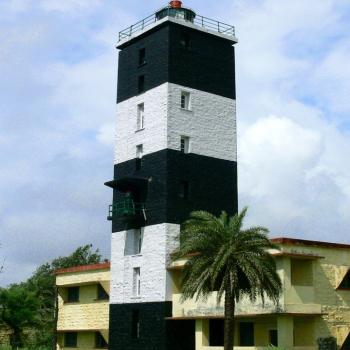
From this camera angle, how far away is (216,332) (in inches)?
1989

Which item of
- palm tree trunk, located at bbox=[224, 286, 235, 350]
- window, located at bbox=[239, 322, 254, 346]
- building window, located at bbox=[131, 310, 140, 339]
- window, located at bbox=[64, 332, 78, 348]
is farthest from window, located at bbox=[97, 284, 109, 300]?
palm tree trunk, located at bbox=[224, 286, 235, 350]

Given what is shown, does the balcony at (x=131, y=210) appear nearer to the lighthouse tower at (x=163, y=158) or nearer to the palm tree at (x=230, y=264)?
the lighthouse tower at (x=163, y=158)

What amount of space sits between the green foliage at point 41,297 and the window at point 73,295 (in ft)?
22.9

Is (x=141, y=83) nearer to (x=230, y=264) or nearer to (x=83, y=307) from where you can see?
(x=83, y=307)

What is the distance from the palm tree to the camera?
40.8m

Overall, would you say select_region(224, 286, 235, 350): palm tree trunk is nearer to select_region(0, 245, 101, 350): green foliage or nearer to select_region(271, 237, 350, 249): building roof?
select_region(271, 237, 350, 249): building roof

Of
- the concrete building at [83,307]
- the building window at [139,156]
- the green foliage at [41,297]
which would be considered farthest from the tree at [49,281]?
the building window at [139,156]

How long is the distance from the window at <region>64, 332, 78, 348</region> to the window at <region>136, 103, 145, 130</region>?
1950 centimetres

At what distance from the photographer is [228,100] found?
5716cm

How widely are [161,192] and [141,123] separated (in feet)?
21.7

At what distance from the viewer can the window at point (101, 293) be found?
5877cm

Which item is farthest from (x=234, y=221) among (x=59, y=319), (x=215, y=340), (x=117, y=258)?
(x=59, y=319)

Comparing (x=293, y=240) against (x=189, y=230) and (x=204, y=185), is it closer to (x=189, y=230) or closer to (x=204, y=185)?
(x=189, y=230)

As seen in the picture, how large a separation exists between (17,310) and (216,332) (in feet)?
94.9
